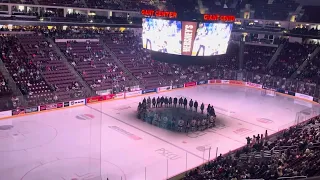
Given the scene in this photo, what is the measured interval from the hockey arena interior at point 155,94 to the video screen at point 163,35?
0.27 ft

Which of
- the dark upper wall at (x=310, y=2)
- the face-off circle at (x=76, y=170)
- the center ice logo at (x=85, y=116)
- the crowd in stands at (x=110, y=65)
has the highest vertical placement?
the dark upper wall at (x=310, y=2)

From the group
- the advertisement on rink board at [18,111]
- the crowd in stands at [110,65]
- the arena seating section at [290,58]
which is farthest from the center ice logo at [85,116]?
the arena seating section at [290,58]

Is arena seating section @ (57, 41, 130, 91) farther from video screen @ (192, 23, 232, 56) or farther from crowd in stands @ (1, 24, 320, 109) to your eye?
video screen @ (192, 23, 232, 56)

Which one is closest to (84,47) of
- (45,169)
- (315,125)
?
(45,169)

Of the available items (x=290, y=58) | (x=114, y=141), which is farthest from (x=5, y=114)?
(x=290, y=58)

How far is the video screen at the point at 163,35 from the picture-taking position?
24.9m

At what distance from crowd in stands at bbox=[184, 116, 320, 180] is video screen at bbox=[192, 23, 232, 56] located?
34.3ft

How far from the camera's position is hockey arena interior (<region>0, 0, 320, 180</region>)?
1567 cm

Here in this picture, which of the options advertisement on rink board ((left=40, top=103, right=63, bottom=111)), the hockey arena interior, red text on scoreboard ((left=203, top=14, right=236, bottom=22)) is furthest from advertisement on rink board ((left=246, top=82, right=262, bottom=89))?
advertisement on rink board ((left=40, top=103, right=63, bottom=111))

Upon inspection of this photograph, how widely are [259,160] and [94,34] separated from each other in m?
30.1

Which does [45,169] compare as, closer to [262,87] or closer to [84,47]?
[84,47]

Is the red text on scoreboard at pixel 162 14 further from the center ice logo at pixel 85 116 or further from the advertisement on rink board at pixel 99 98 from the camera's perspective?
the center ice logo at pixel 85 116

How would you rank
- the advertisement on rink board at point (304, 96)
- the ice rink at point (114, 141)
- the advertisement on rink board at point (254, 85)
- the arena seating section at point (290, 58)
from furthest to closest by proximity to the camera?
the arena seating section at point (290, 58), the advertisement on rink board at point (254, 85), the advertisement on rink board at point (304, 96), the ice rink at point (114, 141)

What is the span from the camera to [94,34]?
131 ft
